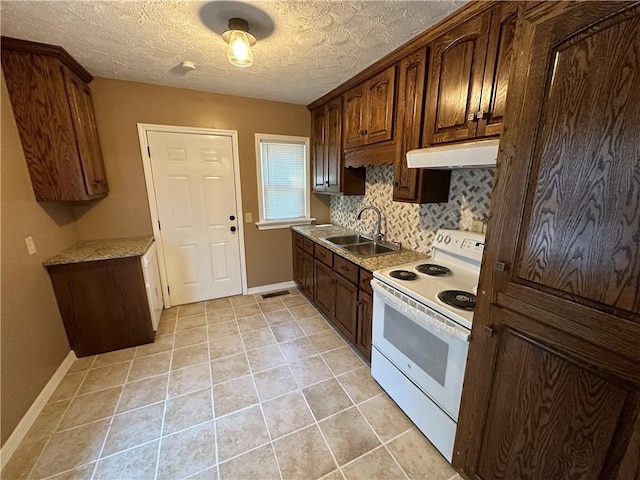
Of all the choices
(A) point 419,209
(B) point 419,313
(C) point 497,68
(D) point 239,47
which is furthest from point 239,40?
(B) point 419,313

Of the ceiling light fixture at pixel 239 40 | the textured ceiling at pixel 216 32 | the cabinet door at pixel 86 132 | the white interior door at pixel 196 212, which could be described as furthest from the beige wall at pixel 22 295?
the ceiling light fixture at pixel 239 40

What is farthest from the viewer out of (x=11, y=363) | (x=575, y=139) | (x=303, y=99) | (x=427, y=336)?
(x=303, y=99)

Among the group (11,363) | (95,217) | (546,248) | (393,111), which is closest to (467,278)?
(546,248)

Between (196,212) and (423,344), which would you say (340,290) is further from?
(196,212)

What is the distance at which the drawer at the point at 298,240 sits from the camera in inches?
129

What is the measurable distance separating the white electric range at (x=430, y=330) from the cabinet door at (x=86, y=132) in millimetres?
2553

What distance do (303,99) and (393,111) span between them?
1495 mm

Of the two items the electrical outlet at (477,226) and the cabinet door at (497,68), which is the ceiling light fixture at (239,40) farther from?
the electrical outlet at (477,226)

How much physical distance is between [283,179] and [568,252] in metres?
3.00

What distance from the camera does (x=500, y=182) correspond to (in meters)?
1.00

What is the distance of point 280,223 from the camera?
3490 millimetres

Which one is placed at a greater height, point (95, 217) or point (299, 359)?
point (95, 217)

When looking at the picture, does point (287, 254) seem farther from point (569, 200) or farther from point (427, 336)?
point (569, 200)

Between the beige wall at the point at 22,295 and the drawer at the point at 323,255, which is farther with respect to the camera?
the drawer at the point at 323,255
